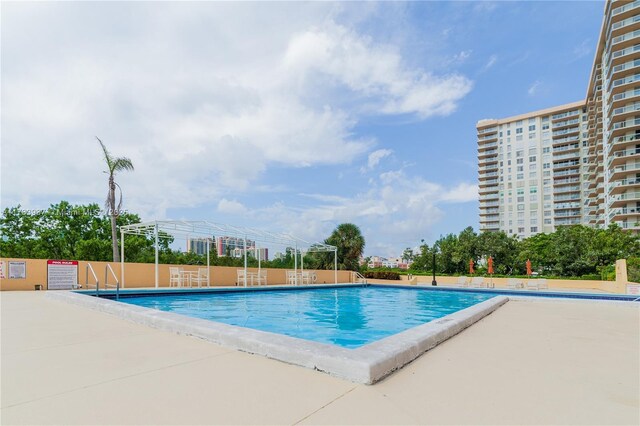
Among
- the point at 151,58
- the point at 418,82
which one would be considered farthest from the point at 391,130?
the point at 151,58

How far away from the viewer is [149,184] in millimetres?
21484

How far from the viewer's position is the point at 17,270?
1133 centimetres

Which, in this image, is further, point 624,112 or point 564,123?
point 564,123

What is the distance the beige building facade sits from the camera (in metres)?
40.7

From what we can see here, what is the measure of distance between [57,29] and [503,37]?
15568 mm

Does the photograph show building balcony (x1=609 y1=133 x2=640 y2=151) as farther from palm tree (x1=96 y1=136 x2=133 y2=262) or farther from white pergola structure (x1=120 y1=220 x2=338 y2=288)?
palm tree (x1=96 y1=136 x2=133 y2=262)

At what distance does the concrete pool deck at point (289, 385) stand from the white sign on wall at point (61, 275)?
8923mm

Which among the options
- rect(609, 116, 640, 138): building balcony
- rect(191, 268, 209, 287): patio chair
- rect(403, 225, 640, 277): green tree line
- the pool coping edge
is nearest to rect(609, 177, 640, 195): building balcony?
rect(609, 116, 640, 138): building balcony

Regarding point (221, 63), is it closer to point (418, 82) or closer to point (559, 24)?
point (418, 82)

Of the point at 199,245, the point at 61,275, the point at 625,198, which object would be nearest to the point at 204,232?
the point at 199,245

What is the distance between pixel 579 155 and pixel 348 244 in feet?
203

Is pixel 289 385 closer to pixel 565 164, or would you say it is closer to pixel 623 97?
pixel 623 97

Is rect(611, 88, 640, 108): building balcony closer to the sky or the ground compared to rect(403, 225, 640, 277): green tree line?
closer to the sky

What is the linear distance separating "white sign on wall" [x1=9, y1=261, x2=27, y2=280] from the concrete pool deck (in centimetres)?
898
